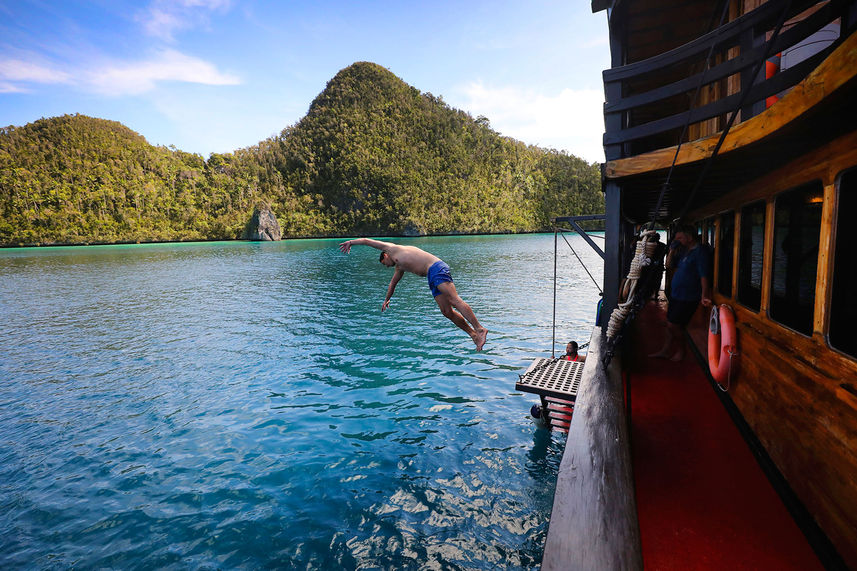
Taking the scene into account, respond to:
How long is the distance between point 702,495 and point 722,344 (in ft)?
6.62

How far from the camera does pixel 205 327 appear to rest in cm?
1574

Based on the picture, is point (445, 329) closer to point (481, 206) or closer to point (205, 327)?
point (205, 327)

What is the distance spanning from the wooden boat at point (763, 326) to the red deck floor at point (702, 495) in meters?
0.02

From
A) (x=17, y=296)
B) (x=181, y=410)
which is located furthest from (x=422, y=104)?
(x=181, y=410)

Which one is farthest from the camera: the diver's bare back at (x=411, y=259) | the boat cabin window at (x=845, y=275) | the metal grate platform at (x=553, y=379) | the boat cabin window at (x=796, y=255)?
the metal grate platform at (x=553, y=379)

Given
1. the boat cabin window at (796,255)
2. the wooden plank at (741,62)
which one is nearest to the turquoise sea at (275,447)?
the boat cabin window at (796,255)

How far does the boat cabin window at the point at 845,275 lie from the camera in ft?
7.65

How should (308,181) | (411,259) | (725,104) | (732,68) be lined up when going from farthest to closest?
(308,181) < (411,259) < (725,104) < (732,68)

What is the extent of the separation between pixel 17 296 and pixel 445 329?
27433 millimetres

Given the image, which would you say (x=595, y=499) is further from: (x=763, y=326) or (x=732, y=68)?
(x=732, y=68)

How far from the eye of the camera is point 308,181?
455ft

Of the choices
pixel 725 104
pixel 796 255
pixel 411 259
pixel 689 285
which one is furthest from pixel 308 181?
pixel 796 255

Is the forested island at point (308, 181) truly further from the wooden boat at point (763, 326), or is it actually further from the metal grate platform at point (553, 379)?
the wooden boat at point (763, 326)

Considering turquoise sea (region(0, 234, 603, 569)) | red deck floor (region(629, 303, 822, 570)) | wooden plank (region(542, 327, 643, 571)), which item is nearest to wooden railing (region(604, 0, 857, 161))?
wooden plank (region(542, 327, 643, 571))
